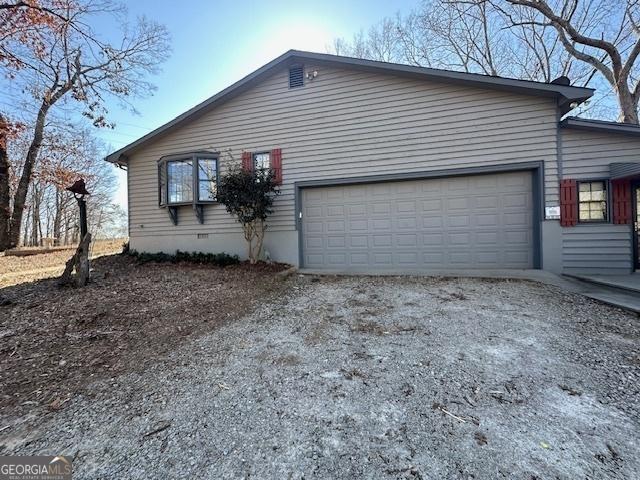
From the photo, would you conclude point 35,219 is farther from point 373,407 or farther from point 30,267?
point 373,407

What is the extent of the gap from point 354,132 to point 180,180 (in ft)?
16.9

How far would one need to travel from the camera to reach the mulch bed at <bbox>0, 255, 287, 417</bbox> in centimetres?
256

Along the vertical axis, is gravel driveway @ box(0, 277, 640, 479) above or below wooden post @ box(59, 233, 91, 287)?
below

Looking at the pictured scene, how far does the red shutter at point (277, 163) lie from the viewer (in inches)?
294

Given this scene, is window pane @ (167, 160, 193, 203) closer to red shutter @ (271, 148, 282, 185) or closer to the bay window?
the bay window

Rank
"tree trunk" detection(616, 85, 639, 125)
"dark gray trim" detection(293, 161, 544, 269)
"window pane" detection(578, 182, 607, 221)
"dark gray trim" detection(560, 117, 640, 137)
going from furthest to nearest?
"tree trunk" detection(616, 85, 639, 125), "dark gray trim" detection(293, 161, 544, 269), "window pane" detection(578, 182, 607, 221), "dark gray trim" detection(560, 117, 640, 137)

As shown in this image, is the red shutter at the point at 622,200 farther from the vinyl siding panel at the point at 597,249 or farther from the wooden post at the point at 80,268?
the wooden post at the point at 80,268

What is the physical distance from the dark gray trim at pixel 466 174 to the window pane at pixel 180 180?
3.24 metres

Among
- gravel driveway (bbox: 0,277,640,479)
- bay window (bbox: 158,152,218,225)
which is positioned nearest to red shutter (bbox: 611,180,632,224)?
gravel driveway (bbox: 0,277,640,479)

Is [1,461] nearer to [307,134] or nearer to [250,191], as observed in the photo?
[250,191]

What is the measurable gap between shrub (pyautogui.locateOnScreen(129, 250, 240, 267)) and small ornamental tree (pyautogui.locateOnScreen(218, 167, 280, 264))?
799 mm

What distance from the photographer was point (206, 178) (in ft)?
26.6

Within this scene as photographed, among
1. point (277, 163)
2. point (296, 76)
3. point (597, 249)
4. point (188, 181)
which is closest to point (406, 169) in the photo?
point (277, 163)

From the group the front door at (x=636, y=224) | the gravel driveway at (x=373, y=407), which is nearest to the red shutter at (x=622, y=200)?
the front door at (x=636, y=224)
